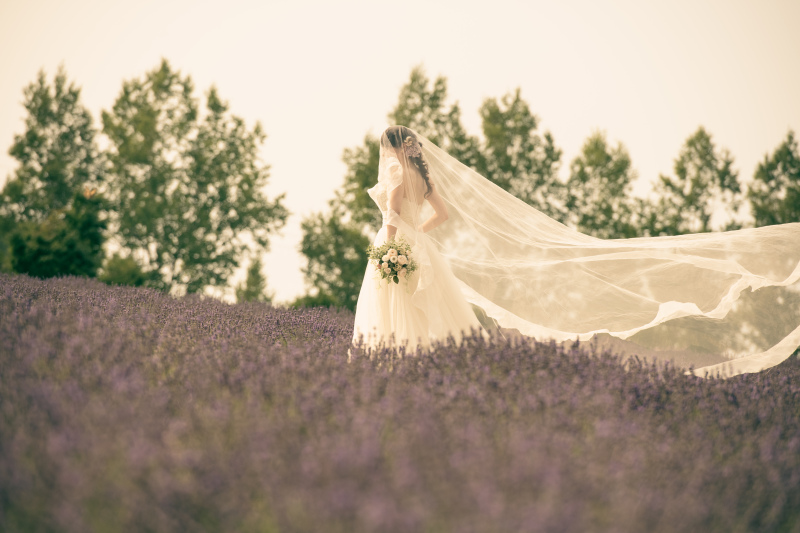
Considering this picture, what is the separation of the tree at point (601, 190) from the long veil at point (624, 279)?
36.8 feet

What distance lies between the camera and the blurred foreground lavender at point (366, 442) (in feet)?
5.55

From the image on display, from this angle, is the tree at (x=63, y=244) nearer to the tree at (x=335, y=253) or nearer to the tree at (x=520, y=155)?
the tree at (x=335, y=253)

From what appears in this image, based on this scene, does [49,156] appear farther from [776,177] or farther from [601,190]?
[776,177]

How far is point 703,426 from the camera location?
9.59ft

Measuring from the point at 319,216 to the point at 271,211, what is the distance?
232 cm

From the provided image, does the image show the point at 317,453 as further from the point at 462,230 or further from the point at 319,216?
the point at 319,216

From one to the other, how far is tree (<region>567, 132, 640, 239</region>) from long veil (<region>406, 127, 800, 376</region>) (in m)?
11.2

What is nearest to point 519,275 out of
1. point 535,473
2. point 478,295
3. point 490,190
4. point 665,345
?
point 478,295

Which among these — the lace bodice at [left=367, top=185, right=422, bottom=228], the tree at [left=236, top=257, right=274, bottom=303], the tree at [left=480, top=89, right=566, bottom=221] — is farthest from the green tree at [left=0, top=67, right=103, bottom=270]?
the lace bodice at [left=367, top=185, right=422, bottom=228]

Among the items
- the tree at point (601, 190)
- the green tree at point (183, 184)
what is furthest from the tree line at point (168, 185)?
the tree at point (601, 190)

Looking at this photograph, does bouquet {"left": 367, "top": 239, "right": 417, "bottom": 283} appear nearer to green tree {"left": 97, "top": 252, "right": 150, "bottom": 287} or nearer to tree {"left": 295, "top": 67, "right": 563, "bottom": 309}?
green tree {"left": 97, "top": 252, "right": 150, "bottom": 287}

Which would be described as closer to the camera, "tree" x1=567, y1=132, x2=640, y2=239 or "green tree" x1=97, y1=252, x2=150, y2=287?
"green tree" x1=97, y1=252, x2=150, y2=287

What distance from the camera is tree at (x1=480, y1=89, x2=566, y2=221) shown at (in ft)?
55.2

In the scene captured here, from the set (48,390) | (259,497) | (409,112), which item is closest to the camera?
(259,497)
